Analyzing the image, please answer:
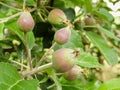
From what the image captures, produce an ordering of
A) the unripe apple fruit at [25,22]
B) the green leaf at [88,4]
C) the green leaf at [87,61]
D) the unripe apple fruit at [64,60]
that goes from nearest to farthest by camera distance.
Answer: the unripe apple fruit at [64,60]
the unripe apple fruit at [25,22]
the green leaf at [87,61]
the green leaf at [88,4]

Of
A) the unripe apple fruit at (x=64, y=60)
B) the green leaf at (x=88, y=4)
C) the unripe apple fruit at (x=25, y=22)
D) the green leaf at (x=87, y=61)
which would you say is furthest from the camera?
the green leaf at (x=88, y=4)

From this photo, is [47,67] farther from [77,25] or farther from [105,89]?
[77,25]

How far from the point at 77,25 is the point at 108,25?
444 millimetres

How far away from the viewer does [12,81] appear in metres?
0.98

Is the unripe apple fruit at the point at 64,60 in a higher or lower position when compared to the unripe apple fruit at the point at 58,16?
lower

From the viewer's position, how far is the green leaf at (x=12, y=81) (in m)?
0.94

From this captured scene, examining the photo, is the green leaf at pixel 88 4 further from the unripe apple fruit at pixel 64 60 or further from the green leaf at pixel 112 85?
the unripe apple fruit at pixel 64 60

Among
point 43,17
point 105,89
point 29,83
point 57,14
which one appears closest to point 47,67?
point 29,83

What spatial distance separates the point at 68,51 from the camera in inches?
37.1

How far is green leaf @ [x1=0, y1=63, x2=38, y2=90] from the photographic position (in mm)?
942

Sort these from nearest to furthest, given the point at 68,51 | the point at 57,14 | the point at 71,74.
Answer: the point at 68,51
the point at 71,74
the point at 57,14

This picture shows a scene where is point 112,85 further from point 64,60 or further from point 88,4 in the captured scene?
point 88,4

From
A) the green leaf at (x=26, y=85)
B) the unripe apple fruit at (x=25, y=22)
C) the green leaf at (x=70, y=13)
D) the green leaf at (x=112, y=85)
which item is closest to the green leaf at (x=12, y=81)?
the green leaf at (x=26, y=85)

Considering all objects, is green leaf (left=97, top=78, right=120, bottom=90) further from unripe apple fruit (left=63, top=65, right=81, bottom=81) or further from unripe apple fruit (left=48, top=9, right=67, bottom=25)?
unripe apple fruit (left=48, top=9, right=67, bottom=25)
